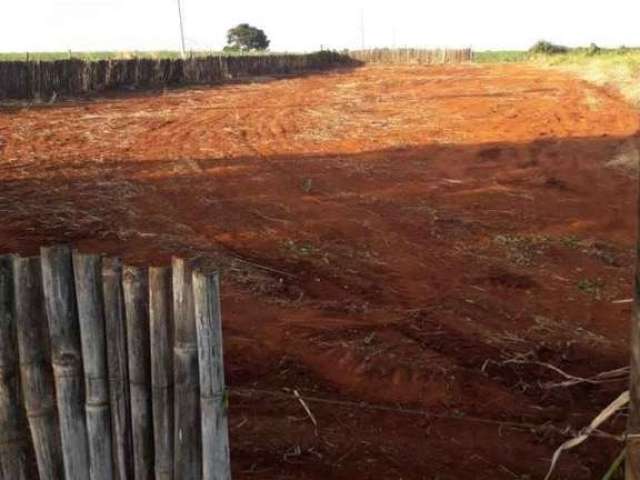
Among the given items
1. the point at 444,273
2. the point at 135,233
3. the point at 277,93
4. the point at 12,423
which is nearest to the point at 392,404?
the point at 12,423

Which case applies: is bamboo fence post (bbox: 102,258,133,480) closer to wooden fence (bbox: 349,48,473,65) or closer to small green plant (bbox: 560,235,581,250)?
small green plant (bbox: 560,235,581,250)

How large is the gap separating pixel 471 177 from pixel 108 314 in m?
9.39

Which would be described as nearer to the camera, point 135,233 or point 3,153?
point 135,233

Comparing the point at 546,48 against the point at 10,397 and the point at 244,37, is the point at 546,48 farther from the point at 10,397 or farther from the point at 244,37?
the point at 10,397

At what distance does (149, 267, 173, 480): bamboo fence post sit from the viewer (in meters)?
2.39

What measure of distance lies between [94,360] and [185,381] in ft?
1.31

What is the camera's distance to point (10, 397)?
2686 mm

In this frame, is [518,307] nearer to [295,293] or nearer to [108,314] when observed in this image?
[295,293]

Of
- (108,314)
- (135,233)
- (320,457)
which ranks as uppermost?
(108,314)

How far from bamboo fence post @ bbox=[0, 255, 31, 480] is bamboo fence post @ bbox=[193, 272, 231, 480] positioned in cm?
83

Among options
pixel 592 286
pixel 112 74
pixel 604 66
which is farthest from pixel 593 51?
pixel 592 286

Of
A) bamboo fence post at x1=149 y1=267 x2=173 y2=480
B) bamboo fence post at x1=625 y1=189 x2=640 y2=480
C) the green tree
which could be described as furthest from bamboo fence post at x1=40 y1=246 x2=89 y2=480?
the green tree

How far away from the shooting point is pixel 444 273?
A: 6.71 m

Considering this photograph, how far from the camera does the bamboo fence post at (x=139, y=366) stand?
95.9 inches
